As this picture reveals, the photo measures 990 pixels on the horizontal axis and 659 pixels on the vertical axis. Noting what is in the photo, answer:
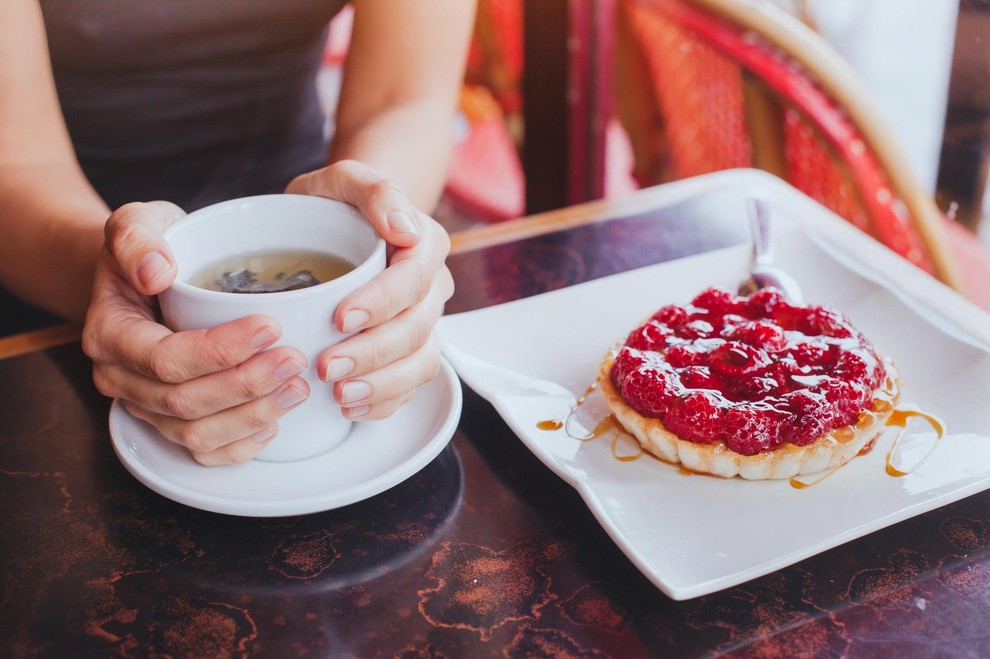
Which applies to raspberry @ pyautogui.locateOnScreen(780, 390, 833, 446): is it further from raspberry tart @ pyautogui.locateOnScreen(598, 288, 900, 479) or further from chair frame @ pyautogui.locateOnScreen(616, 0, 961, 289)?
chair frame @ pyautogui.locateOnScreen(616, 0, 961, 289)

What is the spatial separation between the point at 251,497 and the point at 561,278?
69cm

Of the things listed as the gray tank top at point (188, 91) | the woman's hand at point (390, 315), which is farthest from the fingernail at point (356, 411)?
the gray tank top at point (188, 91)

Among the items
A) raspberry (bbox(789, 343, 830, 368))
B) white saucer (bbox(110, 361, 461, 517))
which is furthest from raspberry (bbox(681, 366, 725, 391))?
white saucer (bbox(110, 361, 461, 517))

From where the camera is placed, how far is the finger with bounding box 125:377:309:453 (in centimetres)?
94

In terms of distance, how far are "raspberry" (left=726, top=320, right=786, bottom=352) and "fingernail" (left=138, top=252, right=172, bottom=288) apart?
0.65 m

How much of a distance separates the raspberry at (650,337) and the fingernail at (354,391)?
34cm

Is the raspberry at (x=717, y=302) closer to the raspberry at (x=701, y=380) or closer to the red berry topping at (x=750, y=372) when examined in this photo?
the red berry topping at (x=750, y=372)

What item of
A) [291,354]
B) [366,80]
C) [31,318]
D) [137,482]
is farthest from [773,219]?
[31,318]

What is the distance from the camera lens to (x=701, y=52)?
101 inches

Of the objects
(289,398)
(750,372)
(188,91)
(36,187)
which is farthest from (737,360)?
(188,91)

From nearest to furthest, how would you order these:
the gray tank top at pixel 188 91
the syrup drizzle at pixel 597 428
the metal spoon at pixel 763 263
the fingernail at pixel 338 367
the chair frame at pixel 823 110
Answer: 1. the fingernail at pixel 338 367
2. the syrup drizzle at pixel 597 428
3. the metal spoon at pixel 763 263
4. the gray tank top at pixel 188 91
5. the chair frame at pixel 823 110

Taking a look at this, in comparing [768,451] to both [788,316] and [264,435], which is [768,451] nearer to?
[788,316]

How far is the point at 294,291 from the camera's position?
0.90 meters

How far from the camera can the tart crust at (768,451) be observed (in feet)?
3.18
